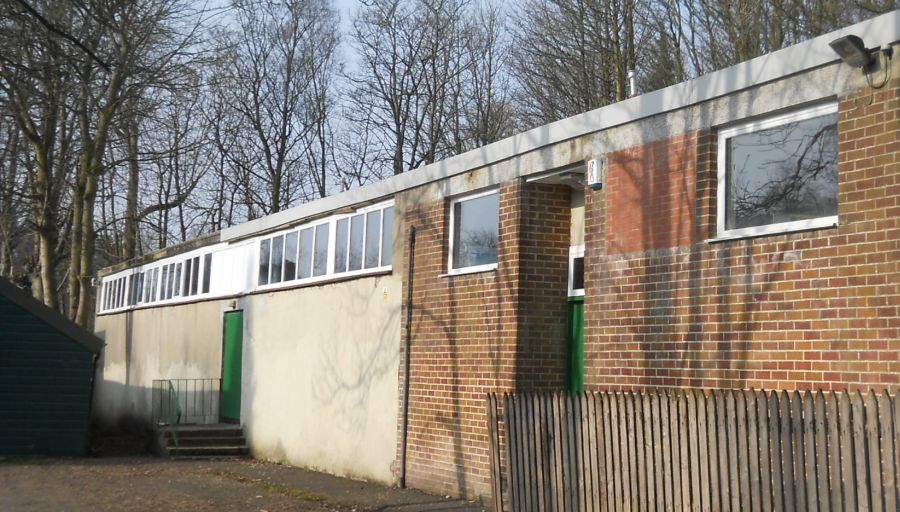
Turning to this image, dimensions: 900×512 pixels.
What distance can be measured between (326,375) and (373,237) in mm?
2410

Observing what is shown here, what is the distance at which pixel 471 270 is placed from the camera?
12.9m

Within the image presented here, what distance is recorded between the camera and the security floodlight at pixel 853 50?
7.71m

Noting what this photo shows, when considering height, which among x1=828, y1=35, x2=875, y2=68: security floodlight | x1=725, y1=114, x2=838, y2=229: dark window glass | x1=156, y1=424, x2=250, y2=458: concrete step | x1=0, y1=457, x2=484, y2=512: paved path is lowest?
x1=0, y1=457, x2=484, y2=512: paved path

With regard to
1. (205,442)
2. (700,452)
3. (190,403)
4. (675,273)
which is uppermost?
(675,273)

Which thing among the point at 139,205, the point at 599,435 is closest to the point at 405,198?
the point at 599,435

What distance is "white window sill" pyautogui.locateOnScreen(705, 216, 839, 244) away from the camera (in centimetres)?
820

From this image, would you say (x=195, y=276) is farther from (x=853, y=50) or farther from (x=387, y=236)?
(x=853, y=50)

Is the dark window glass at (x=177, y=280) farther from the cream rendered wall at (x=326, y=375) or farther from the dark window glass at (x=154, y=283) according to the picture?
the cream rendered wall at (x=326, y=375)

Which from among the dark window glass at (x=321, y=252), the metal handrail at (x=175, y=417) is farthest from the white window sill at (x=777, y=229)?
the metal handrail at (x=175, y=417)

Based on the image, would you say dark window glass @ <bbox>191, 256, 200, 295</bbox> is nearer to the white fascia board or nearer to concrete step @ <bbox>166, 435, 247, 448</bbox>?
concrete step @ <bbox>166, 435, 247, 448</bbox>

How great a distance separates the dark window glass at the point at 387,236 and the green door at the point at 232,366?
587 centimetres

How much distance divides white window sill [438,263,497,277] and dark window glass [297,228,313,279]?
4762mm

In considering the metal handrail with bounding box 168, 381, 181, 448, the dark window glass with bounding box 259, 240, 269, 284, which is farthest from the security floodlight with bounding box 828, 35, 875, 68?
the metal handrail with bounding box 168, 381, 181, 448

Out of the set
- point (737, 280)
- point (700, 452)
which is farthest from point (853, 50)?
point (700, 452)
